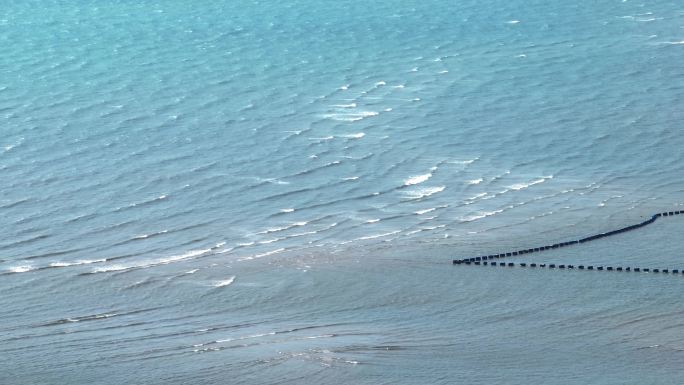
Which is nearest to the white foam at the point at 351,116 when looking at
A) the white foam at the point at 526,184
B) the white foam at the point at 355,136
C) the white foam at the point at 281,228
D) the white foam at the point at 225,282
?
the white foam at the point at 355,136

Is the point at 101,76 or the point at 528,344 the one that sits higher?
the point at 101,76

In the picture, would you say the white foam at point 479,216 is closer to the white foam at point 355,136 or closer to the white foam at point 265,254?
the white foam at point 265,254

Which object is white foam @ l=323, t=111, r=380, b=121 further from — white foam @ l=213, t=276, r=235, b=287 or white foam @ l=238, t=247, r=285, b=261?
white foam @ l=213, t=276, r=235, b=287

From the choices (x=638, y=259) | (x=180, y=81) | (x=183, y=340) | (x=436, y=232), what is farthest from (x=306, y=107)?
(x=183, y=340)

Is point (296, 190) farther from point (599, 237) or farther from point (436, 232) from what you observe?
point (599, 237)

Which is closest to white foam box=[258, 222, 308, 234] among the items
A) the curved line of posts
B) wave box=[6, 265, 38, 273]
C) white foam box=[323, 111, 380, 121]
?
the curved line of posts
